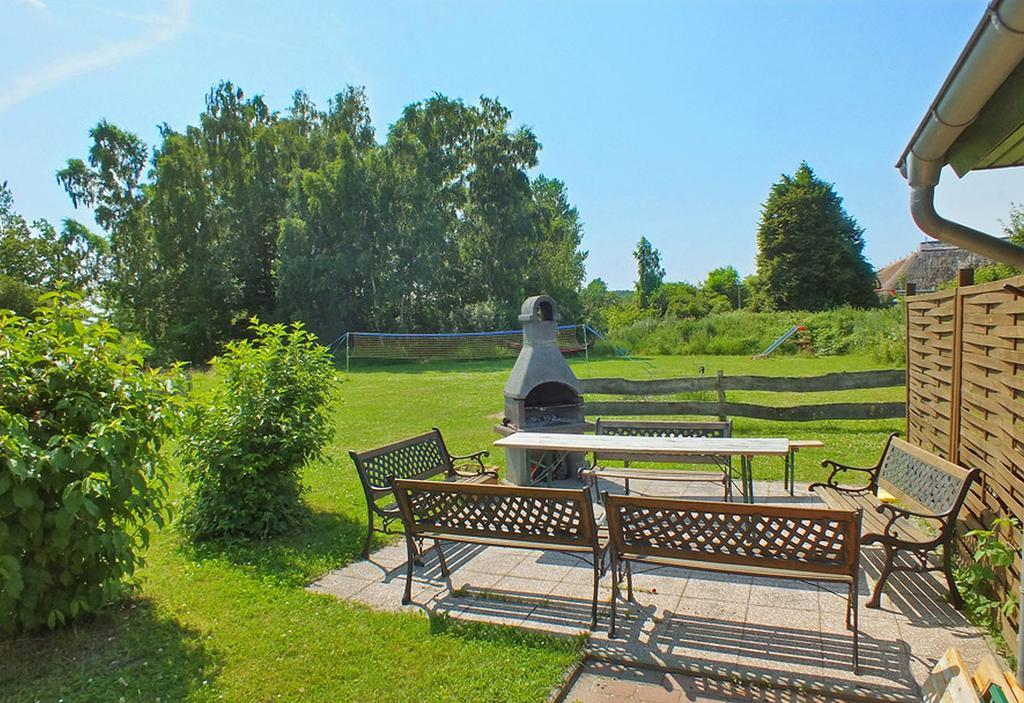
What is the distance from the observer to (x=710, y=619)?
3.84 metres

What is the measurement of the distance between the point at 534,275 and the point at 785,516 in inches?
1366

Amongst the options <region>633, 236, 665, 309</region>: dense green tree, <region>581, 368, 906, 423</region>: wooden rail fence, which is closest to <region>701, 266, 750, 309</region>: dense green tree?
<region>633, 236, 665, 309</region>: dense green tree

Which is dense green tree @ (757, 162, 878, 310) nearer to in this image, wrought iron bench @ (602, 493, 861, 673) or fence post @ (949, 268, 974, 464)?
fence post @ (949, 268, 974, 464)

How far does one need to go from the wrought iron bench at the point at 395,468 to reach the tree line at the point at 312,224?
27.2 meters

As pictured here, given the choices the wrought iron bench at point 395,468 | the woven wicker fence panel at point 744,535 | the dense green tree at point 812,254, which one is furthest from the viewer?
the dense green tree at point 812,254

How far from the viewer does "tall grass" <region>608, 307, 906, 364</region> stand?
1023 inches

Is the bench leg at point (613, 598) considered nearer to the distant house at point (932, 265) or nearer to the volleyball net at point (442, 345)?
the volleyball net at point (442, 345)

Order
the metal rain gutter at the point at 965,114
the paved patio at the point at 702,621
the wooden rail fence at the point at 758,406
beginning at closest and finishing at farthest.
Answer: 1. the metal rain gutter at the point at 965,114
2. the paved patio at the point at 702,621
3. the wooden rail fence at the point at 758,406

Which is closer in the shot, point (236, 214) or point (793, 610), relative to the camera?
point (793, 610)

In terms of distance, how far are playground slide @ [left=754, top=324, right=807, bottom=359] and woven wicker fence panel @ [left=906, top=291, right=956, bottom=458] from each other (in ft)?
69.9

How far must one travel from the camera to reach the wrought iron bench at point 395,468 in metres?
5.21

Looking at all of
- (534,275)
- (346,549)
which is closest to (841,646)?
(346,549)

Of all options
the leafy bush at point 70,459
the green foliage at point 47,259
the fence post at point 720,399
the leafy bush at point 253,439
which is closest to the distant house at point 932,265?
the fence post at point 720,399

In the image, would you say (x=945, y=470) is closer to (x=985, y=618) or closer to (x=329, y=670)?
(x=985, y=618)
